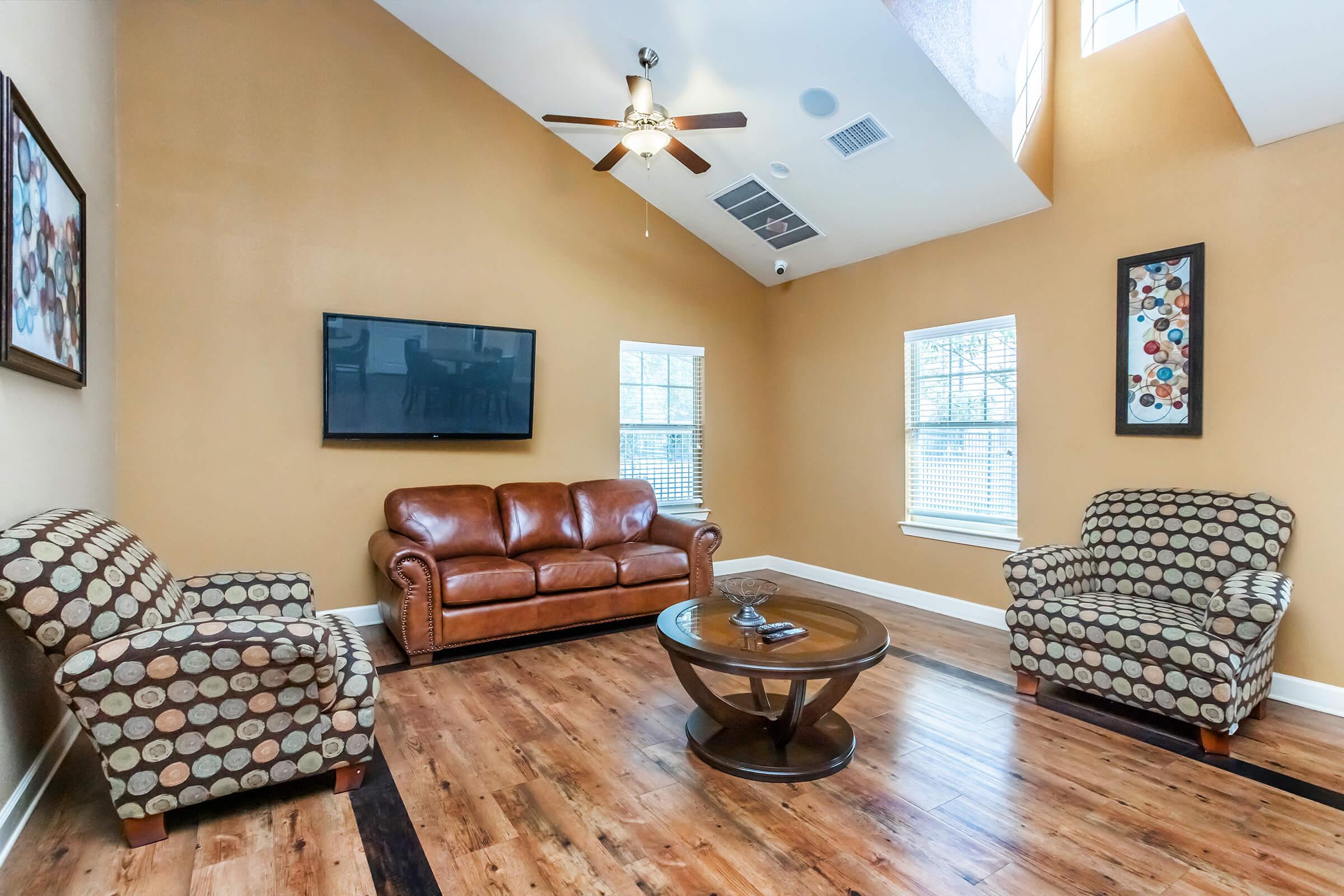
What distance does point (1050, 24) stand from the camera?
403cm

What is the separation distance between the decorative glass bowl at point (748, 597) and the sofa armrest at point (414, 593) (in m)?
1.67

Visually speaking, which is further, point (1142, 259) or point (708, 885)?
point (1142, 259)

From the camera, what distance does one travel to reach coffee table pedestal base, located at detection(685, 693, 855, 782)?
94.6 inches

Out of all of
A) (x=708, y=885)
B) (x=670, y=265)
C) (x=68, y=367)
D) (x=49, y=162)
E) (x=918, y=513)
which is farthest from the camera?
(x=670, y=265)

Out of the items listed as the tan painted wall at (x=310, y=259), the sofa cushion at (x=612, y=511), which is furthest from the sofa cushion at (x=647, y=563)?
the tan painted wall at (x=310, y=259)

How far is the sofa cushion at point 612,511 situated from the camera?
472 centimetres

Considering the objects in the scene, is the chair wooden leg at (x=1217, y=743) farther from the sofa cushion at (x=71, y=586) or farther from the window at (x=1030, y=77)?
the sofa cushion at (x=71, y=586)

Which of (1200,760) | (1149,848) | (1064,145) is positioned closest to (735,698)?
(1149,848)

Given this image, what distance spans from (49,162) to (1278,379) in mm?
5184

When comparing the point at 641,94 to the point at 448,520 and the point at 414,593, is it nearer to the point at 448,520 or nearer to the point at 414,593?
the point at 448,520

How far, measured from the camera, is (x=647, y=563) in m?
4.29

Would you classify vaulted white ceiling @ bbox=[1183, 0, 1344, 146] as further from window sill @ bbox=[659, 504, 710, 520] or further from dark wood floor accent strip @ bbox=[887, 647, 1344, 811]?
window sill @ bbox=[659, 504, 710, 520]

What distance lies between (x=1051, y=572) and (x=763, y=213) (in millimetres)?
3153

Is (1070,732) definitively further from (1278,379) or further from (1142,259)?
(1142,259)
